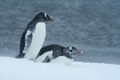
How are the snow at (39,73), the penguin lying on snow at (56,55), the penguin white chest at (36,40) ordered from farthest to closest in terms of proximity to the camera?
1. the penguin white chest at (36,40)
2. the penguin lying on snow at (56,55)
3. the snow at (39,73)

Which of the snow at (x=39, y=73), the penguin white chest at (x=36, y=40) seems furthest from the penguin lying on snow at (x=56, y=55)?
the snow at (x=39, y=73)

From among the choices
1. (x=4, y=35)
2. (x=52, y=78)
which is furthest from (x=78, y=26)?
(x=52, y=78)

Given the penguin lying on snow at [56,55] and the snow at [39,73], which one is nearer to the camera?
the snow at [39,73]

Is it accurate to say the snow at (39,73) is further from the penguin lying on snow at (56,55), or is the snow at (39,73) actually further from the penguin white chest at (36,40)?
the penguin white chest at (36,40)

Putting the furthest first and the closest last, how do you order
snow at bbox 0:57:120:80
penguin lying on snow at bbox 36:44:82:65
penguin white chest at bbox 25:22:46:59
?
Answer: penguin white chest at bbox 25:22:46:59 → penguin lying on snow at bbox 36:44:82:65 → snow at bbox 0:57:120:80

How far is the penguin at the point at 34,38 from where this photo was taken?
2793 millimetres

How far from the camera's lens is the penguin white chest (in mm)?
2789

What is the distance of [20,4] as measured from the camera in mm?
6906

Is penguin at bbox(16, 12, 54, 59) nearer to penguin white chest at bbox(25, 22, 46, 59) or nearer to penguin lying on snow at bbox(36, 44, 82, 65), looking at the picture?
penguin white chest at bbox(25, 22, 46, 59)

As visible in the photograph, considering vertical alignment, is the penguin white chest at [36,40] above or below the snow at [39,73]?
above

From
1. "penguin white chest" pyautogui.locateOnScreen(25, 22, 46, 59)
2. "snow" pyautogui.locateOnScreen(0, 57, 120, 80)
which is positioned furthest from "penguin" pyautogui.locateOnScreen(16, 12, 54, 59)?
"snow" pyautogui.locateOnScreen(0, 57, 120, 80)

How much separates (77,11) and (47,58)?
5397 millimetres

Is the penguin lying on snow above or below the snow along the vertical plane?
above

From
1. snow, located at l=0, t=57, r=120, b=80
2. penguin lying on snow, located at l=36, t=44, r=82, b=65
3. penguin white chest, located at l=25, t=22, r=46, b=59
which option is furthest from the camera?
penguin white chest, located at l=25, t=22, r=46, b=59
